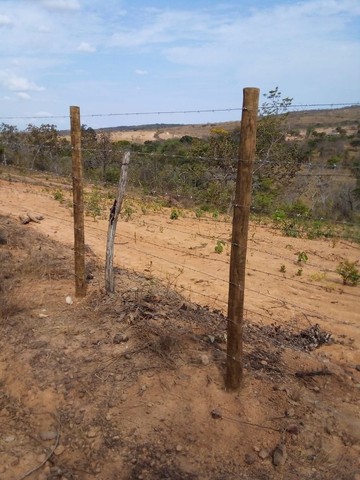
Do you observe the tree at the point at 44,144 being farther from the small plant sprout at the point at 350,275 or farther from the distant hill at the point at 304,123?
the small plant sprout at the point at 350,275

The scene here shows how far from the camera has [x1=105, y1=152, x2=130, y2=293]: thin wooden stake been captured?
4367 millimetres

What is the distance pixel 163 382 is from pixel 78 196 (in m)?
2.16

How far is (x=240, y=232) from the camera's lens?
305 cm

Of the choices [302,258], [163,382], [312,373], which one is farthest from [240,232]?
[302,258]

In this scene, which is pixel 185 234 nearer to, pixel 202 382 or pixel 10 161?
pixel 202 382

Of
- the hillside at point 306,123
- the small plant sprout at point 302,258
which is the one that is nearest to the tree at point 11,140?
the hillside at point 306,123

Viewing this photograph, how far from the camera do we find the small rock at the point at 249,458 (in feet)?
9.14

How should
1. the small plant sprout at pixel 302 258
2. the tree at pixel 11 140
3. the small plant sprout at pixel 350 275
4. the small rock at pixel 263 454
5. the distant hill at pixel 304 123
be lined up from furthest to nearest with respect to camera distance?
the tree at pixel 11 140, the small plant sprout at pixel 302 258, the small plant sprout at pixel 350 275, the distant hill at pixel 304 123, the small rock at pixel 263 454

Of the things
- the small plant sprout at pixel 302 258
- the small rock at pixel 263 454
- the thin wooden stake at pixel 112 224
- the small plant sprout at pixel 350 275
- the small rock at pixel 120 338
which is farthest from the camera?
the small plant sprout at pixel 302 258

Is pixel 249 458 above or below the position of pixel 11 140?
below

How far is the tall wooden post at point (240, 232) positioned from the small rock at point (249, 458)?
21.8 inches

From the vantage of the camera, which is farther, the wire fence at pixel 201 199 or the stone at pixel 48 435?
the wire fence at pixel 201 199

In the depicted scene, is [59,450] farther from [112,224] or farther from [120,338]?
[112,224]

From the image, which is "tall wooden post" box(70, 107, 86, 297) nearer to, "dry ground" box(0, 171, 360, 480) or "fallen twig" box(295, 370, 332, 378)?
"dry ground" box(0, 171, 360, 480)
